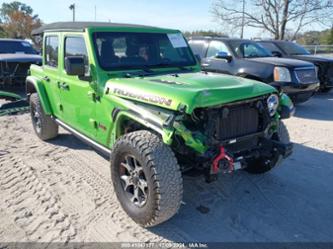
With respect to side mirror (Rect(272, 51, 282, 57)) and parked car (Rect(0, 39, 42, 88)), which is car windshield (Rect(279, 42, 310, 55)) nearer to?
side mirror (Rect(272, 51, 282, 57))

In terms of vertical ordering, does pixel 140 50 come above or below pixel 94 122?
above

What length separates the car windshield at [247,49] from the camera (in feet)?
29.2

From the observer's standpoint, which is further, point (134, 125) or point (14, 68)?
point (14, 68)

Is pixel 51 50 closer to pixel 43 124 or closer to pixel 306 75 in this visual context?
pixel 43 124

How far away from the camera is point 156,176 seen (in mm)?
3082

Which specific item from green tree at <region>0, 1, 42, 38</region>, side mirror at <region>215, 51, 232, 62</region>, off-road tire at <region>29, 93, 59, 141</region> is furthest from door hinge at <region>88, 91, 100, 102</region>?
green tree at <region>0, 1, 42, 38</region>

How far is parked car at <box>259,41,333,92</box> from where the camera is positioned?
10680mm

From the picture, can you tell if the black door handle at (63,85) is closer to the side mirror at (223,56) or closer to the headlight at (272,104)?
the headlight at (272,104)

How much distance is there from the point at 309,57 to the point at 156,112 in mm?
9189

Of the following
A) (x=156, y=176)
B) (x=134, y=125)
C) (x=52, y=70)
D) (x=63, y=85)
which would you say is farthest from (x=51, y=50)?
(x=156, y=176)

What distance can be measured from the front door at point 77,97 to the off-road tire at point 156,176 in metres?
1.12

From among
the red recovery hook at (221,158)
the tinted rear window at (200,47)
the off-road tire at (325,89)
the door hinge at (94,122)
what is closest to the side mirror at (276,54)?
the off-road tire at (325,89)

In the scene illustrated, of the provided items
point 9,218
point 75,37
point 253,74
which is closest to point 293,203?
point 9,218

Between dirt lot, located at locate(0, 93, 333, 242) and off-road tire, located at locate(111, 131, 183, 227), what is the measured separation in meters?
0.23
